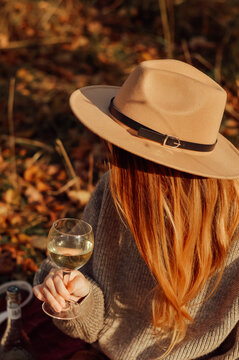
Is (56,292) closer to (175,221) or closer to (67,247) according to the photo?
(67,247)

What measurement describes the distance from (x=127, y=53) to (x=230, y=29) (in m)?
1.14

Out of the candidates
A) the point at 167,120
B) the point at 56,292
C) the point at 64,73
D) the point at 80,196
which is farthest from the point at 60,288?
the point at 64,73

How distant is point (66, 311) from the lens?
1.77 m

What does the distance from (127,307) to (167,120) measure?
960 mm

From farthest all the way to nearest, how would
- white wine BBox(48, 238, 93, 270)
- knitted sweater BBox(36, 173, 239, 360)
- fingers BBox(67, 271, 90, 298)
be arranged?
knitted sweater BBox(36, 173, 239, 360), fingers BBox(67, 271, 90, 298), white wine BBox(48, 238, 93, 270)

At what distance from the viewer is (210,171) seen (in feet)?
4.81

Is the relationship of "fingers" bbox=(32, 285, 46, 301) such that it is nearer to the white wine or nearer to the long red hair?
the white wine

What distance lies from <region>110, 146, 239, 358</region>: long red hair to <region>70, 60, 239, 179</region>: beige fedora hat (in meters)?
0.11

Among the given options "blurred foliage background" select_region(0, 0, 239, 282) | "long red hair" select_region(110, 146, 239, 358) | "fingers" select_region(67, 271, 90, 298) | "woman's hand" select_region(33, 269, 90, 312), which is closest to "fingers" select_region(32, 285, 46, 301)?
"woman's hand" select_region(33, 269, 90, 312)

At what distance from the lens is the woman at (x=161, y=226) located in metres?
1.47

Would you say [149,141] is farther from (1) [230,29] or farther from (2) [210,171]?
(1) [230,29]

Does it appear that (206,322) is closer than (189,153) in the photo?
No

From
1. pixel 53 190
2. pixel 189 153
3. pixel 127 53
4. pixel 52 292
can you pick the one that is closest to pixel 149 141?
pixel 189 153

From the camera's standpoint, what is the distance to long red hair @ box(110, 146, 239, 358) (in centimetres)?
160
